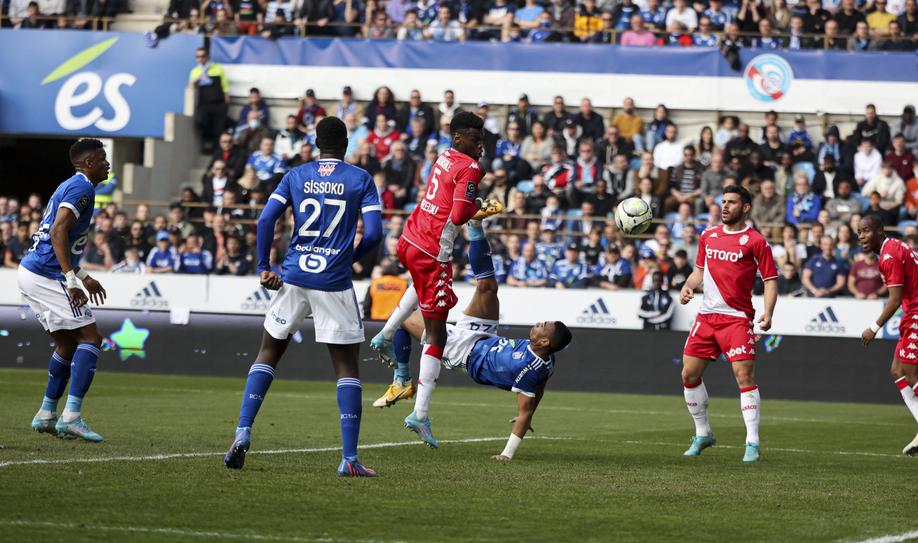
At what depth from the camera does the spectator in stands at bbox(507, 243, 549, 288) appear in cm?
2294

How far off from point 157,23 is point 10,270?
8.97 m

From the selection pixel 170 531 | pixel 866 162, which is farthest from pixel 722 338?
pixel 866 162

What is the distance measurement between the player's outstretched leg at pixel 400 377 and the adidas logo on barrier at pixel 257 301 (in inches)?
422

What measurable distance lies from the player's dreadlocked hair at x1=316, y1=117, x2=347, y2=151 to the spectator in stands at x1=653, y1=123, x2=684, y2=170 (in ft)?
57.5

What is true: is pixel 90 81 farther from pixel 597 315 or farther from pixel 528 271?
pixel 597 315

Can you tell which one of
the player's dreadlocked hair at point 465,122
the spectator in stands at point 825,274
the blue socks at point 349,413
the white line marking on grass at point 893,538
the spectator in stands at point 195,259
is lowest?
the spectator in stands at point 195,259

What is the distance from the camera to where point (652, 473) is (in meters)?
10.1

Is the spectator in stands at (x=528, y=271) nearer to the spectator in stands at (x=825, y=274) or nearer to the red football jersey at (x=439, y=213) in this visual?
the spectator in stands at (x=825, y=274)

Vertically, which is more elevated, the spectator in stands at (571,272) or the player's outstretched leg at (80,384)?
the player's outstretched leg at (80,384)

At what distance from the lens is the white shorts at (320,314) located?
362 inches

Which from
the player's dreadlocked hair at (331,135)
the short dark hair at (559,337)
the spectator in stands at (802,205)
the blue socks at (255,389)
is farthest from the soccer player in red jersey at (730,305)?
the spectator in stands at (802,205)

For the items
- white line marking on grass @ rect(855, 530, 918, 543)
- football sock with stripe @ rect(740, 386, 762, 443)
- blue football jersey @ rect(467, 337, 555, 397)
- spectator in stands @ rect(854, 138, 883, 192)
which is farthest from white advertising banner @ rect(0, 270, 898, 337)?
white line marking on grass @ rect(855, 530, 918, 543)

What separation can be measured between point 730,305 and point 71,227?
5.44 meters

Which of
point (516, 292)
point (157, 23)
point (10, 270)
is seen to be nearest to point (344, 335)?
point (516, 292)
